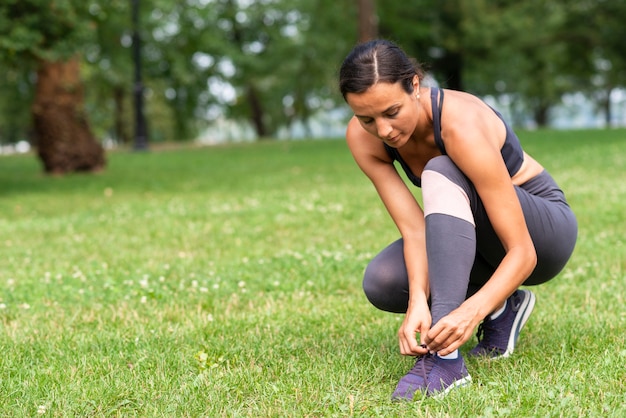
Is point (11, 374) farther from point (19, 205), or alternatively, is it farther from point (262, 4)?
→ point (262, 4)

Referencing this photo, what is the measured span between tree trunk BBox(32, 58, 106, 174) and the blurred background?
1.1 inches

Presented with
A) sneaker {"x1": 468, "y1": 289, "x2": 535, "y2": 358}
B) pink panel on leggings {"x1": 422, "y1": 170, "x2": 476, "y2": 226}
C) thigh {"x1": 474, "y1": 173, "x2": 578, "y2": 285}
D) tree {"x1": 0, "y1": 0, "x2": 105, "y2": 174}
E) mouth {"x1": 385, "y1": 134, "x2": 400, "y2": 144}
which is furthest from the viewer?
tree {"x1": 0, "y1": 0, "x2": 105, "y2": 174}

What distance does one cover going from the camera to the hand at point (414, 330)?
3322 millimetres

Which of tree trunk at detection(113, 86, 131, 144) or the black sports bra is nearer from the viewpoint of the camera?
the black sports bra

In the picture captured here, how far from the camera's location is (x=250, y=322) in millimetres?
4918

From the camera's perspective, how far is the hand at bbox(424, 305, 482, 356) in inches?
127

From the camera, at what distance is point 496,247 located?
3.71 metres

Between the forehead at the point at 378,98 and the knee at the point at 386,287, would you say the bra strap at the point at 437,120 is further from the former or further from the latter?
the knee at the point at 386,287

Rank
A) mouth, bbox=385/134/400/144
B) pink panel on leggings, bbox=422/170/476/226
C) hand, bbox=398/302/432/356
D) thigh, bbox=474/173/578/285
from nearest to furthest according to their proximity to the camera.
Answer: hand, bbox=398/302/432/356 < pink panel on leggings, bbox=422/170/476/226 < mouth, bbox=385/134/400/144 < thigh, bbox=474/173/578/285

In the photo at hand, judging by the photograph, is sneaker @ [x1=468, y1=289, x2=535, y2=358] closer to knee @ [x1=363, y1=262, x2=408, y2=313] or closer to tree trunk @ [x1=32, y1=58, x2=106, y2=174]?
knee @ [x1=363, y1=262, x2=408, y2=313]

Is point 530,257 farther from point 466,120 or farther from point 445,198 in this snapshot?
point 466,120

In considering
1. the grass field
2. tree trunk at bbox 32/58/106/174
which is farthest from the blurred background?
the grass field

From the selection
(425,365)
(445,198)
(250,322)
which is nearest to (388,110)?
(445,198)

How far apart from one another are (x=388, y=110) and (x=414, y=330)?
102 cm
